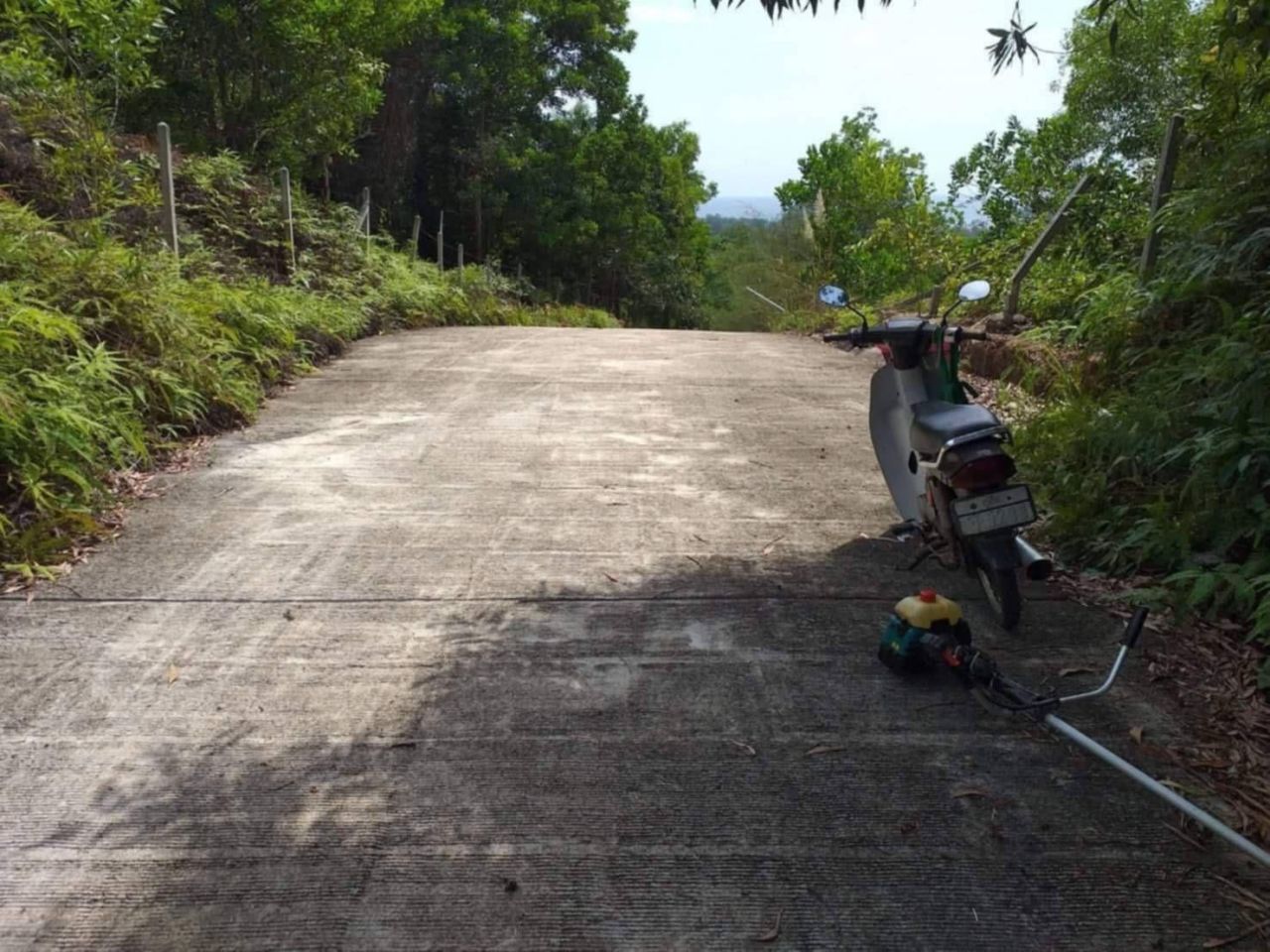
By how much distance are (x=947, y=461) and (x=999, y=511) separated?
0.25 metres

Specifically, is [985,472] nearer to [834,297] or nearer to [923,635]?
[923,635]

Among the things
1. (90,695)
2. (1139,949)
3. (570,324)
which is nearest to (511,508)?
(90,695)

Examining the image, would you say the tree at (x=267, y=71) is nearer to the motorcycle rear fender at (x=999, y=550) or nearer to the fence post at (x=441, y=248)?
the fence post at (x=441, y=248)

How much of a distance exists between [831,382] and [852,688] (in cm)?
578

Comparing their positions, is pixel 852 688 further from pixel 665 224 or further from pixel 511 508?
pixel 665 224

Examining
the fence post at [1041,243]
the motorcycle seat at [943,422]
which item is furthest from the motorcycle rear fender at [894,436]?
the fence post at [1041,243]

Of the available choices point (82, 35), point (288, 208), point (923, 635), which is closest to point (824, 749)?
point (923, 635)

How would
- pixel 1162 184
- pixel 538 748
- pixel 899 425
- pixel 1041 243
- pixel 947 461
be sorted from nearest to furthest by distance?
pixel 538 748, pixel 947 461, pixel 899 425, pixel 1162 184, pixel 1041 243

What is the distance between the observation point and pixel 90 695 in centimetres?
297

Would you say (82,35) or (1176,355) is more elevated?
(82,35)

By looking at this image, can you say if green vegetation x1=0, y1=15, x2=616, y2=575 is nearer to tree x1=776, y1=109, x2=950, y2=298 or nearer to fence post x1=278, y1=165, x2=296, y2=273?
fence post x1=278, y1=165, x2=296, y2=273

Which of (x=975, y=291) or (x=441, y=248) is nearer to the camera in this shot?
(x=975, y=291)

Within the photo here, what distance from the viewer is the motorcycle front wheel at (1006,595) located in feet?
11.5

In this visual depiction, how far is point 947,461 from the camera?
11.4 feet
